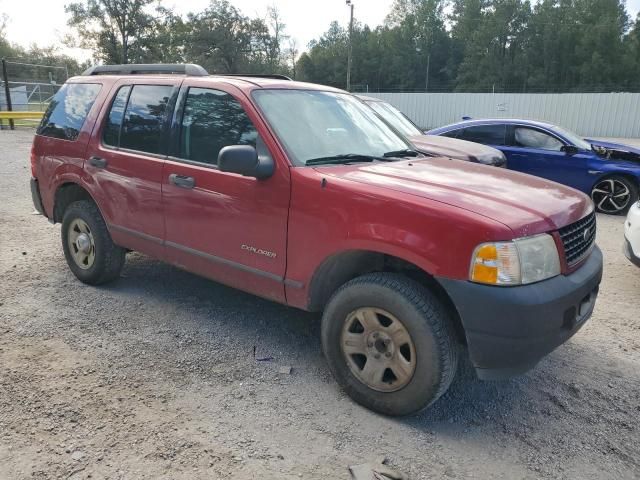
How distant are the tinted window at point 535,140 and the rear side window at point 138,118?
6783 mm

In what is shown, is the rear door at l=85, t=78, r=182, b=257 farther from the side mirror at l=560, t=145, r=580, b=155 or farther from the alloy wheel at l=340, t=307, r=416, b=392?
the side mirror at l=560, t=145, r=580, b=155

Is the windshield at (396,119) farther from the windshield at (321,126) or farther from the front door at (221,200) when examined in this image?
the front door at (221,200)

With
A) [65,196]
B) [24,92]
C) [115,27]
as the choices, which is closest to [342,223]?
[65,196]

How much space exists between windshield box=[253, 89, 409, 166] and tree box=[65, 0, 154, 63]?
182 ft

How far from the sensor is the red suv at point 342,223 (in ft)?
8.50

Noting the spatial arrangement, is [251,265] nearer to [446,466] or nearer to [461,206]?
[461,206]

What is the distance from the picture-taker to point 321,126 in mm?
3637

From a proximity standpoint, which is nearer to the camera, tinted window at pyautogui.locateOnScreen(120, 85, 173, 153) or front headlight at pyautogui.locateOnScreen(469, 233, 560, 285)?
front headlight at pyautogui.locateOnScreen(469, 233, 560, 285)

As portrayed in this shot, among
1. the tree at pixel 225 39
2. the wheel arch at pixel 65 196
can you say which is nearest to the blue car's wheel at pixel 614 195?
the wheel arch at pixel 65 196

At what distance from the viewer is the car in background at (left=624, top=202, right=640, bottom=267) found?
15.4 feet

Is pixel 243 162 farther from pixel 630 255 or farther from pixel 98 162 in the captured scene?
pixel 630 255

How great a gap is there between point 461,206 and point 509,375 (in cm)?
91

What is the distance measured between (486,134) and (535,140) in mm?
830

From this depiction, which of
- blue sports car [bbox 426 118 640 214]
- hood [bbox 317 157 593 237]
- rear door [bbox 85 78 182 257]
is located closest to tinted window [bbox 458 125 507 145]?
blue sports car [bbox 426 118 640 214]
